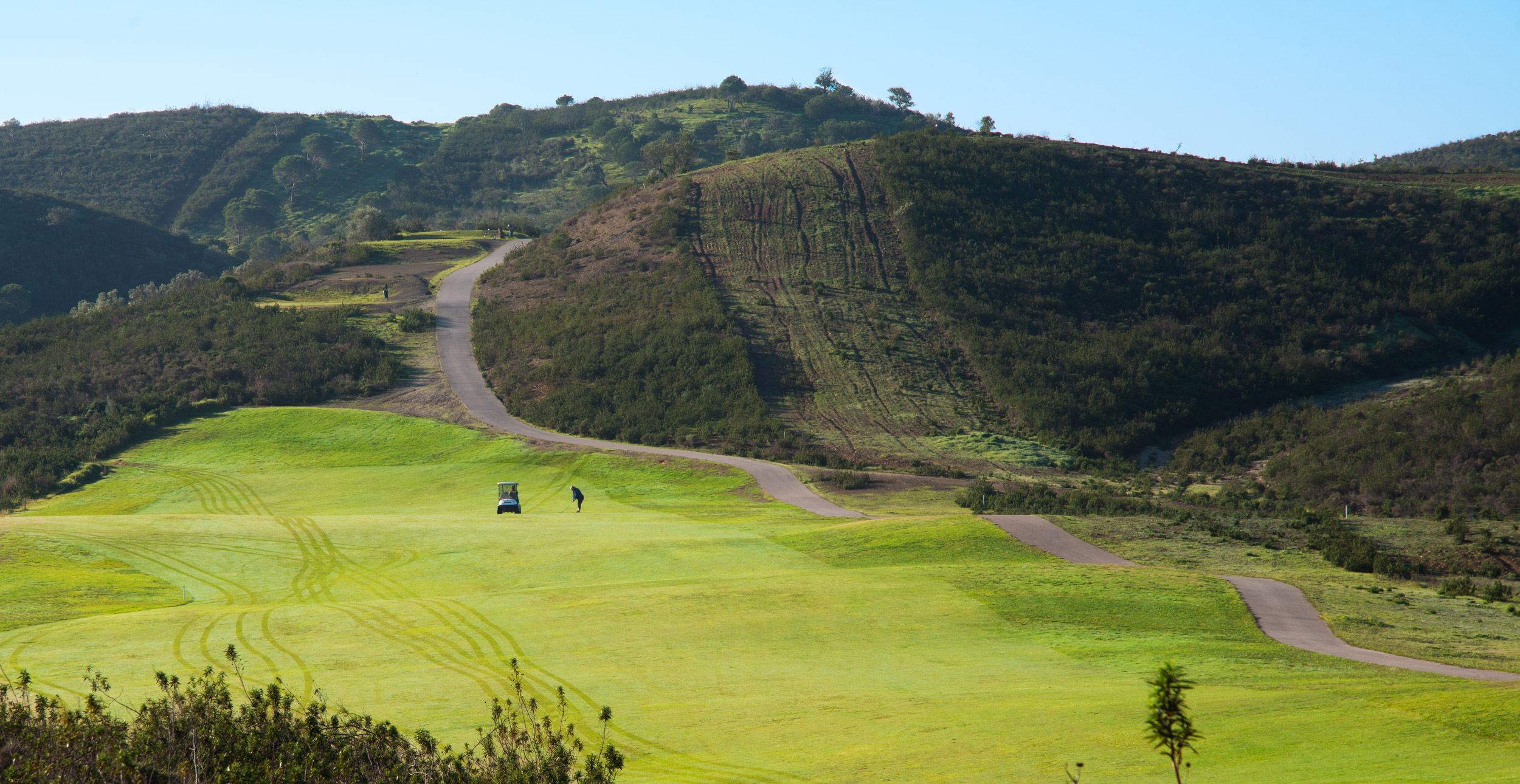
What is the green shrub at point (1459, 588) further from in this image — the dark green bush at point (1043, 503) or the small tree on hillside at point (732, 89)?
the small tree on hillside at point (732, 89)

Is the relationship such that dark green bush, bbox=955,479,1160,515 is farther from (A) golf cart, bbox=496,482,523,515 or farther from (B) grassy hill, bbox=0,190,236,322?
(B) grassy hill, bbox=0,190,236,322

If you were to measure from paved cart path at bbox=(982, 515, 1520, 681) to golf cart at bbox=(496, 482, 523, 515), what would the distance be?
17.1 meters

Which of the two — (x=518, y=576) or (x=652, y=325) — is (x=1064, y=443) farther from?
(x=518, y=576)

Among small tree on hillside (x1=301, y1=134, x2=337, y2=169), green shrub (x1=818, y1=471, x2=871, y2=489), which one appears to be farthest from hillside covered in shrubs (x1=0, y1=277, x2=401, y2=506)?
small tree on hillside (x1=301, y1=134, x2=337, y2=169)

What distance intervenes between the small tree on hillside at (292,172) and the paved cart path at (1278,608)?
142 metres

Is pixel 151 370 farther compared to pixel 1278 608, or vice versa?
pixel 151 370

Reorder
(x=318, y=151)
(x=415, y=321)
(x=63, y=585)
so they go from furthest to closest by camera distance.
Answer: (x=318, y=151) < (x=415, y=321) < (x=63, y=585)

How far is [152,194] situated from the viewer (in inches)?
Answer: 5394

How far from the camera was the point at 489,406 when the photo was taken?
177ft

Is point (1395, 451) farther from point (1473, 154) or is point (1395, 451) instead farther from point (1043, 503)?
point (1473, 154)

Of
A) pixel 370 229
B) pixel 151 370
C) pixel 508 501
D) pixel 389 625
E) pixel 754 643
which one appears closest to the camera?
pixel 754 643

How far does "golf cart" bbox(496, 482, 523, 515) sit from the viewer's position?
33.9 m

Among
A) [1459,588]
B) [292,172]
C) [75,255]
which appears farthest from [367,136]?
[1459,588]

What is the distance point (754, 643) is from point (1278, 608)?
37.3 feet
